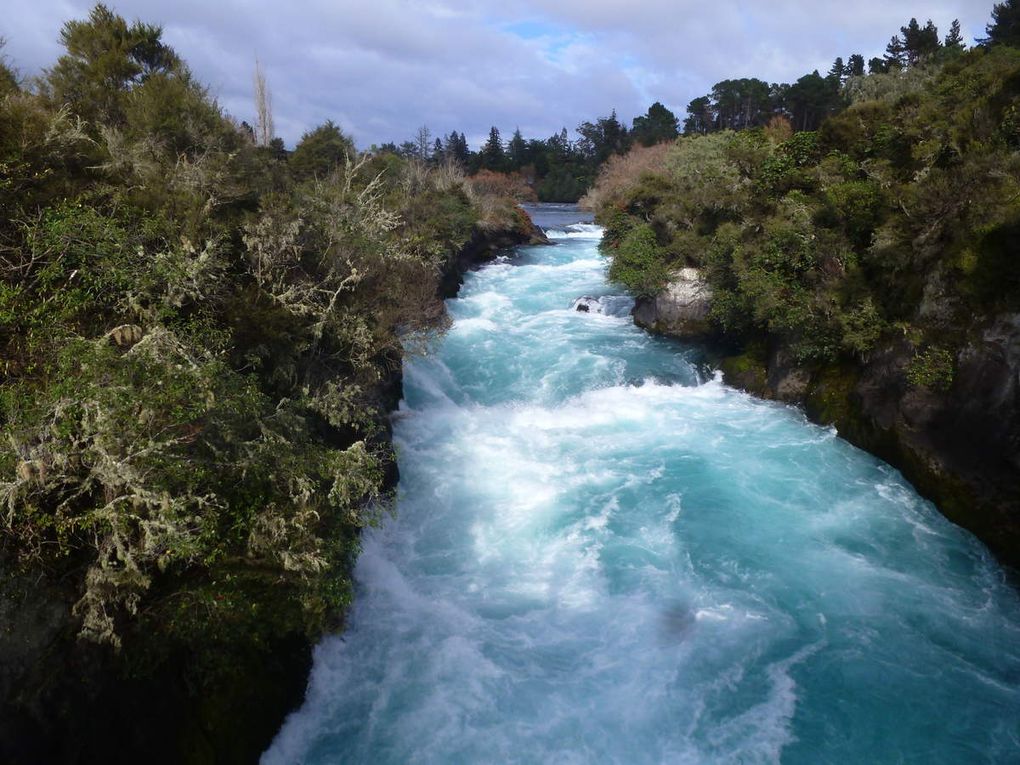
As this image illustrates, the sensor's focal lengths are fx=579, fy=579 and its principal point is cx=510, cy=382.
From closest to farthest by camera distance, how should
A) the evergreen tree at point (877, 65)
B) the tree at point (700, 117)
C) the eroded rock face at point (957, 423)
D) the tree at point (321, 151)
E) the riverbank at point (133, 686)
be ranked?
the riverbank at point (133, 686), the eroded rock face at point (957, 423), the tree at point (321, 151), the evergreen tree at point (877, 65), the tree at point (700, 117)

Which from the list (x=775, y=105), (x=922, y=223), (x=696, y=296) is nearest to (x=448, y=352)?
(x=696, y=296)

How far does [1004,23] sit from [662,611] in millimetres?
57455

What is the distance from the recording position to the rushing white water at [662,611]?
8789 mm

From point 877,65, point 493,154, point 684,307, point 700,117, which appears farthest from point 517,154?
point 684,307

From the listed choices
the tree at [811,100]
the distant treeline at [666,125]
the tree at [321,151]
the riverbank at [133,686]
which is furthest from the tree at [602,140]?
the riverbank at [133,686]

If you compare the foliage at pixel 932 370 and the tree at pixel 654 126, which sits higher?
the tree at pixel 654 126

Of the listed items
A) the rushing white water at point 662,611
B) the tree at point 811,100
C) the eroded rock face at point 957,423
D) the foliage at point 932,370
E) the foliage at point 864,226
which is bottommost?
the rushing white water at point 662,611

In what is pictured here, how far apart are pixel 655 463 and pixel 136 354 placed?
41.4 feet

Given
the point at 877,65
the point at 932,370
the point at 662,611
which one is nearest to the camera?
the point at 662,611

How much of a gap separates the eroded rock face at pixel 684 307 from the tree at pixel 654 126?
77.2 metres

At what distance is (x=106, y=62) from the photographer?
18734mm

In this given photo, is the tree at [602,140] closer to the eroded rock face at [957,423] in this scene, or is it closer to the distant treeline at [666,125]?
the distant treeline at [666,125]

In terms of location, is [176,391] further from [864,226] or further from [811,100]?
[811,100]

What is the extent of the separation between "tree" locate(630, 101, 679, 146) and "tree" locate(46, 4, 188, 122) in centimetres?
8452
